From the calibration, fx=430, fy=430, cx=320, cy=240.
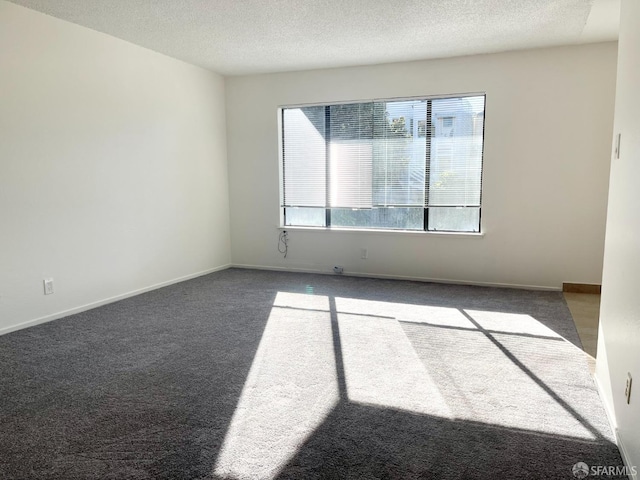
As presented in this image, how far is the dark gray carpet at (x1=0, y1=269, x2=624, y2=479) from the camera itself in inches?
74.8

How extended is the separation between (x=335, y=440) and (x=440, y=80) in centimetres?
433

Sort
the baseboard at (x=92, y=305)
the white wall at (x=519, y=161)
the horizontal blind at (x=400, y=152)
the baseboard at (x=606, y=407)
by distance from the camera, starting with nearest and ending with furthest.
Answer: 1. the baseboard at (x=606, y=407)
2. the baseboard at (x=92, y=305)
3. the white wall at (x=519, y=161)
4. the horizontal blind at (x=400, y=152)

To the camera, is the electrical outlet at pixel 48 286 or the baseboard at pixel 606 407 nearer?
the baseboard at pixel 606 407

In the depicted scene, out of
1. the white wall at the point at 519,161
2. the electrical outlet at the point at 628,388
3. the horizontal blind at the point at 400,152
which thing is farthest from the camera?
the horizontal blind at the point at 400,152

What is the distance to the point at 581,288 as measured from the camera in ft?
15.7

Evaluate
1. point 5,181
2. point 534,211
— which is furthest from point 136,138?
point 534,211

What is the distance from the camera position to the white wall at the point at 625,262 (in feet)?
5.89

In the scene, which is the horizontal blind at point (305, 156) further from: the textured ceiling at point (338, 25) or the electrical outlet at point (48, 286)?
the electrical outlet at point (48, 286)

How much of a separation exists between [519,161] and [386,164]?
1527 millimetres

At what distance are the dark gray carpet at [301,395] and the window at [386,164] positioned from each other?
61.7 inches

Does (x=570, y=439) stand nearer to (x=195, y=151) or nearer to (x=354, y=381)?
(x=354, y=381)

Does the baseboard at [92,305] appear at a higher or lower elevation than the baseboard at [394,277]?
higher

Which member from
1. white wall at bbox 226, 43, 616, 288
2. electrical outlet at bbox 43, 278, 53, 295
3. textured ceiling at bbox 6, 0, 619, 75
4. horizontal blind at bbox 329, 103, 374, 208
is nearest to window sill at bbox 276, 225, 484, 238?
white wall at bbox 226, 43, 616, 288

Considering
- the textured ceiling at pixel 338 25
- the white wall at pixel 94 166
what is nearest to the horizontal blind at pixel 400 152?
the textured ceiling at pixel 338 25
